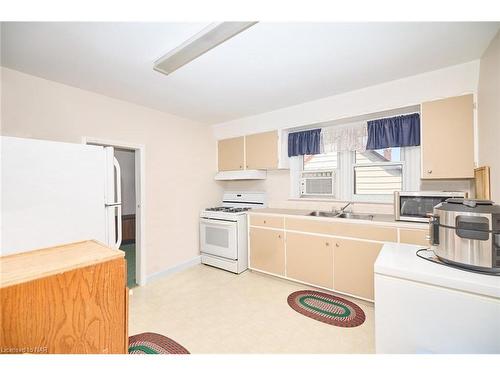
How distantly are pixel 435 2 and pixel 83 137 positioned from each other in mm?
2888

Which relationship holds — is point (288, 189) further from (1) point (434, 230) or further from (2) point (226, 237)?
(1) point (434, 230)

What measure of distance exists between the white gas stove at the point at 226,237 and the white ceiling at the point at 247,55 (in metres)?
1.66

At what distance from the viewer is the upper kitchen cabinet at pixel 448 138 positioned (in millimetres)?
1948

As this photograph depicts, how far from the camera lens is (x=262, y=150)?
3.31m

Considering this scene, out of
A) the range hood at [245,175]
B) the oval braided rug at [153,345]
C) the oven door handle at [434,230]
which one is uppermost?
the range hood at [245,175]

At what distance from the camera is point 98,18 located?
83cm

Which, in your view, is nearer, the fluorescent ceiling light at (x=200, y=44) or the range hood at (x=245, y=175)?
the fluorescent ceiling light at (x=200, y=44)

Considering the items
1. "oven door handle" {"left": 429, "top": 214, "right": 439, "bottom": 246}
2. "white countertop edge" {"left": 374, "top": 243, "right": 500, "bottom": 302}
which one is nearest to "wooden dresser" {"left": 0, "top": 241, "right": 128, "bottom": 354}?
"white countertop edge" {"left": 374, "top": 243, "right": 500, "bottom": 302}

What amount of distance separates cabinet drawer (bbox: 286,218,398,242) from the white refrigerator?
1985mm

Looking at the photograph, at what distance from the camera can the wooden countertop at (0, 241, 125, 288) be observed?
0.79m

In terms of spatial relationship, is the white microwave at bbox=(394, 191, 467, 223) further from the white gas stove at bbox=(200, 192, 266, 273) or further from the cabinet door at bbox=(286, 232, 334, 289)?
the white gas stove at bbox=(200, 192, 266, 273)

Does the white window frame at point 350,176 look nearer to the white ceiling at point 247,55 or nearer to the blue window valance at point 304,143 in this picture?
the blue window valance at point 304,143

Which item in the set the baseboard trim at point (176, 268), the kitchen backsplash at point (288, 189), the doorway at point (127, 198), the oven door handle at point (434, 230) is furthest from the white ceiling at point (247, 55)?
the doorway at point (127, 198)

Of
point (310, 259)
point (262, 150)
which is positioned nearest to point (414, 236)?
point (310, 259)
